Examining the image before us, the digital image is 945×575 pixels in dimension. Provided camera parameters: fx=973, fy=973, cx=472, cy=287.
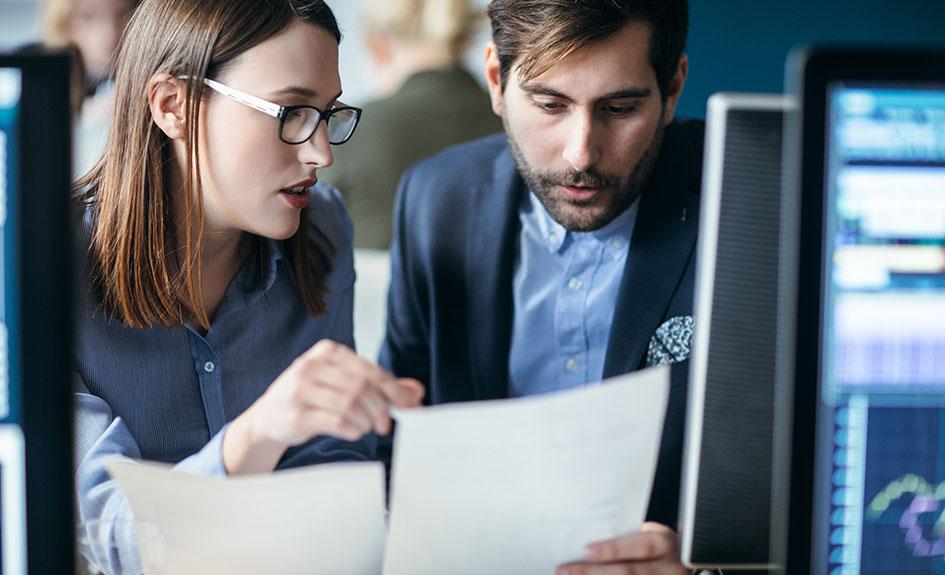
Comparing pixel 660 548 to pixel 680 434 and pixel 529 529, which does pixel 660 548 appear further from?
pixel 680 434

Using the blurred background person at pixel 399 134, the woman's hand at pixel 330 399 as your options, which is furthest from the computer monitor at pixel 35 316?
the blurred background person at pixel 399 134

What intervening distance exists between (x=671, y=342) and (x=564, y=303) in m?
0.18

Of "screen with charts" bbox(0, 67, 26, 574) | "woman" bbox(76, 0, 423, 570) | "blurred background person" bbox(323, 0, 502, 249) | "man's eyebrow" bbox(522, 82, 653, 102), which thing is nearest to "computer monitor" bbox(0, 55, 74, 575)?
A: "screen with charts" bbox(0, 67, 26, 574)

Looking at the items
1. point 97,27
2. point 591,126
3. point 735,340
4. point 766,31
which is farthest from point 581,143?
point 766,31

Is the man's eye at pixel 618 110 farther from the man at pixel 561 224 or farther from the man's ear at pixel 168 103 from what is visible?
the man's ear at pixel 168 103

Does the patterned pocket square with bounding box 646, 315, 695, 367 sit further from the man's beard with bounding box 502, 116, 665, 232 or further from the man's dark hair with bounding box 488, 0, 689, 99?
the man's dark hair with bounding box 488, 0, 689, 99

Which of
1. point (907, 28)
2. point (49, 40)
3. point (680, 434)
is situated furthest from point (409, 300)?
point (907, 28)

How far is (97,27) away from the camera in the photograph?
2699 millimetres

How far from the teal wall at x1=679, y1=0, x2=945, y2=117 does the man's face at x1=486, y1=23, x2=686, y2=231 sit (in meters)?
2.52

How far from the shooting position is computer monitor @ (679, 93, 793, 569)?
833 millimetres

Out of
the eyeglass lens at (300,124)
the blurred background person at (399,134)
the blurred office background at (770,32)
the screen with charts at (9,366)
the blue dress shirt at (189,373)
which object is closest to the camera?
the screen with charts at (9,366)

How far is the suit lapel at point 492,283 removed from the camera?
139cm

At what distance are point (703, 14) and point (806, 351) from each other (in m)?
3.29

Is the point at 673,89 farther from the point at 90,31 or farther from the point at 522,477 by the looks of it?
A: the point at 90,31
